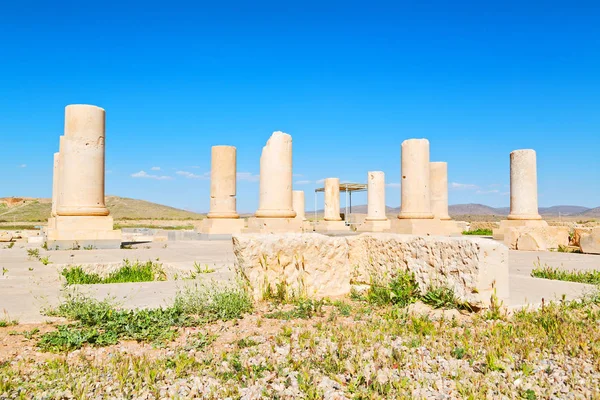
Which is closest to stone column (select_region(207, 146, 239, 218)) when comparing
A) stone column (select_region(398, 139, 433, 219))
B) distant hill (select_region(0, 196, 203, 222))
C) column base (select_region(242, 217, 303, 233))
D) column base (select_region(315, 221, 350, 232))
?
column base (select_region(242, 217, 303, 233))

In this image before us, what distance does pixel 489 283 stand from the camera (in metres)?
5.07

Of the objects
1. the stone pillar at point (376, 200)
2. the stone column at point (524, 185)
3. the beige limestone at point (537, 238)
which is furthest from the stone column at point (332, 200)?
the beige limestone at point (537, 238)

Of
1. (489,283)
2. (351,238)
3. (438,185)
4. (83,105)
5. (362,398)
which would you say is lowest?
(362,398)

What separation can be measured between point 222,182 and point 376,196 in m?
11.0

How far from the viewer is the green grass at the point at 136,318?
12.7 ft

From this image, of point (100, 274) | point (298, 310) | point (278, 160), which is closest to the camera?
point (298, 310)

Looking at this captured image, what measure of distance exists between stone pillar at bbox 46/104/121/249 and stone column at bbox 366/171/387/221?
654 inches

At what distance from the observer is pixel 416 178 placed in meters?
17.5

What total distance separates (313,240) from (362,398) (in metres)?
3.20

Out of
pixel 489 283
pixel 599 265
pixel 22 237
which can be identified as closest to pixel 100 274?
pixel 489 283

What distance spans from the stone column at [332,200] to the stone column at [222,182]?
406 inches

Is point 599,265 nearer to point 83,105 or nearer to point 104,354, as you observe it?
point 104,354

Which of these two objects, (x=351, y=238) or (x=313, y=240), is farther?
(x=351, y=238)

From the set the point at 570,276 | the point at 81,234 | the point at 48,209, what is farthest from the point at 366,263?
the point at 48,209
